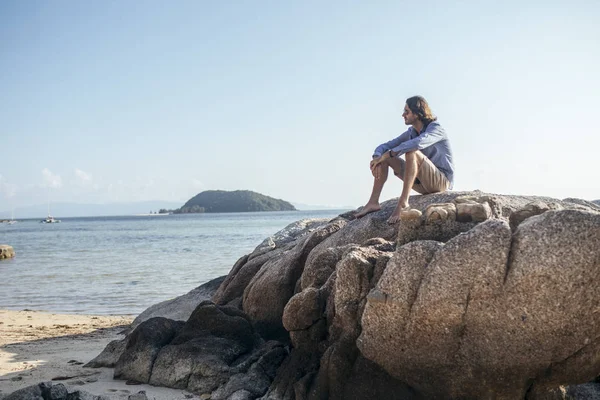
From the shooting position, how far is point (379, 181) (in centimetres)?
1055

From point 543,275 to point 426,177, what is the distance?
4255 millimetres

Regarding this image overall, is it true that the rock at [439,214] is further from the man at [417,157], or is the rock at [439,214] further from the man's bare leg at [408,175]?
the man at [417,157]

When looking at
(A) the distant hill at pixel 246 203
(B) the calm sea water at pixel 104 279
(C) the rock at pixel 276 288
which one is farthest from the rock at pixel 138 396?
(A) the distant hill at pixel 246 203

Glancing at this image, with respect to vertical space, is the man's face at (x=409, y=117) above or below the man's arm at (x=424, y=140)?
above

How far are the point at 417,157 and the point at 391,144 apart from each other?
696 millimetres

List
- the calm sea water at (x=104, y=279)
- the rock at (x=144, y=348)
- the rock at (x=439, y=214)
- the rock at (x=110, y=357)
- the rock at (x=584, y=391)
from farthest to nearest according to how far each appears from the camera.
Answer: the calm sea water at (x=104, y=279) → the rock at (x=110, y=357) → the rock at (x=144, y=348) → the rock at (x=439, y=214) → the rock at (x=584, y=391)

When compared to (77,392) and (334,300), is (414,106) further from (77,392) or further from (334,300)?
(77,392)

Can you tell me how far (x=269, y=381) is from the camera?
8266 millimetres

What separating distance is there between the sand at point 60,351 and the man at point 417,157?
435cm

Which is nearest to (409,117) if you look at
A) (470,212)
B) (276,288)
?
(470,212)

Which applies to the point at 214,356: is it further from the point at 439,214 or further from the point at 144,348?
the point at 439,214

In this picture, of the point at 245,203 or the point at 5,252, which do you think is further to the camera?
the point at 245,203

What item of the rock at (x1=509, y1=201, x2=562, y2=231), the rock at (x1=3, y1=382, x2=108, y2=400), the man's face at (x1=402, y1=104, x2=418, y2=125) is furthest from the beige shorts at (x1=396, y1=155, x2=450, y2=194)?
the rock at (x1=3, y1=382, x2=108, y2=400)

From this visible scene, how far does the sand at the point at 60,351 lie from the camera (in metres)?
8.61
